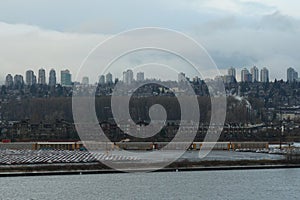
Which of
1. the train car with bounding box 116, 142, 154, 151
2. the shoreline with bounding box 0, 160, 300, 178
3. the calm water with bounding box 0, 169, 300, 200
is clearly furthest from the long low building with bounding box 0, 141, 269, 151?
the calm water with bounding box 0, 169, 300, 200

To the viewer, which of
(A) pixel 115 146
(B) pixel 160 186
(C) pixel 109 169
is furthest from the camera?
(A) pixel 115 146

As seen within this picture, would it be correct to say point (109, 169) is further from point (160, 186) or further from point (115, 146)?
point (115, 146)

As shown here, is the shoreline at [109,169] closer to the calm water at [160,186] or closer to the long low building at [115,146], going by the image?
the calm water at [160,186]

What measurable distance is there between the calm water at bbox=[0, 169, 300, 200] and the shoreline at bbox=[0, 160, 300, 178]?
1.56 m

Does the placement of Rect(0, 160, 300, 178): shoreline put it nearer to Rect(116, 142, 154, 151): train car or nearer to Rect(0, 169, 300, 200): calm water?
Rect(0, 169, 300, 200): calm water

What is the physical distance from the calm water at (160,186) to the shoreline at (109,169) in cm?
156

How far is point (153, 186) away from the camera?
3688 centimetres

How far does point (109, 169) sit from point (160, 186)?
10.3 meters

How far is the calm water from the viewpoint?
108 ft

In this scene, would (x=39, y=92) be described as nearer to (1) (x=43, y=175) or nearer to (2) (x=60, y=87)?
(2) (x=60, y=87)

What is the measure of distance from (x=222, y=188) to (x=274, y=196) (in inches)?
152

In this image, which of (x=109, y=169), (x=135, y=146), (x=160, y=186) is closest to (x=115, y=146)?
(x=135, y=146)

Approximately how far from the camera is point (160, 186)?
1451 inches

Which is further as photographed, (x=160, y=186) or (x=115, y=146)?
(x=115, y=146)
